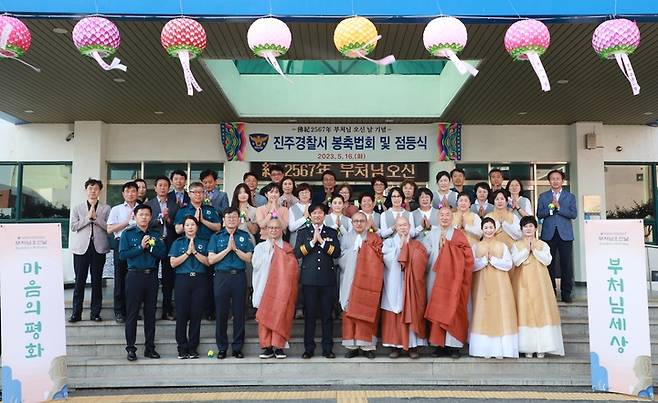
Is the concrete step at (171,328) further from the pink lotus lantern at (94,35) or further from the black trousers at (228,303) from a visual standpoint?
the pink lotus lantern at (94,35)

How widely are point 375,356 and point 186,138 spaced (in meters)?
6.57

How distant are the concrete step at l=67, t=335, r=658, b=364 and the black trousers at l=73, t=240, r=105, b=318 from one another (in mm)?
412

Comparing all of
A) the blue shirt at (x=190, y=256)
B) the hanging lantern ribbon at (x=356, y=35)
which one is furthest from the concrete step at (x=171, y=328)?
the hanging lantern ribbon at (x=356, y=35)

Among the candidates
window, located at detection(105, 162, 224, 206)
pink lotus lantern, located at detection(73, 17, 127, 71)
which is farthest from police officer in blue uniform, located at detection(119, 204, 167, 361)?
window, located at detection(105, 162, 224, 206)

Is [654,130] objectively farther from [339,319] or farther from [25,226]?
[25,226]

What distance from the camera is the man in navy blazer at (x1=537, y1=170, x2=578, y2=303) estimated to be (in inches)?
254

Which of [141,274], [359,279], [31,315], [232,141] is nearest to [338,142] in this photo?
[232,141]

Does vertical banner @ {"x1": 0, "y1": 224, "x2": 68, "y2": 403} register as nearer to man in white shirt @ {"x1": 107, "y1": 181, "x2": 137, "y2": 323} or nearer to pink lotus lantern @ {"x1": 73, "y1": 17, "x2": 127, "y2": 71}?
man in white shirt @ {"x1": 107, "y1": 181, "x2": 137, "y2": 323}

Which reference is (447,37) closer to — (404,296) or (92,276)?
(404,296)

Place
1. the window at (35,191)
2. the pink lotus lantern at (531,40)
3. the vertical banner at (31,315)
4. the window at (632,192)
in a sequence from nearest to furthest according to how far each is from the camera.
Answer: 1. the vertical banner at (31,315)
2. the pink lotus lantern at (531,40)
3. the window at (35,191)
4. the window at (632,192)

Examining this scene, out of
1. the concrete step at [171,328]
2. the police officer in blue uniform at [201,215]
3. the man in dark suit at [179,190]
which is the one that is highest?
the man in dark suit at [179,190]

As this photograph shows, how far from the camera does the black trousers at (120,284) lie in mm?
5881

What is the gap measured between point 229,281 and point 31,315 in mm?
1737

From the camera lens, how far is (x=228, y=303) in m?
5.37
